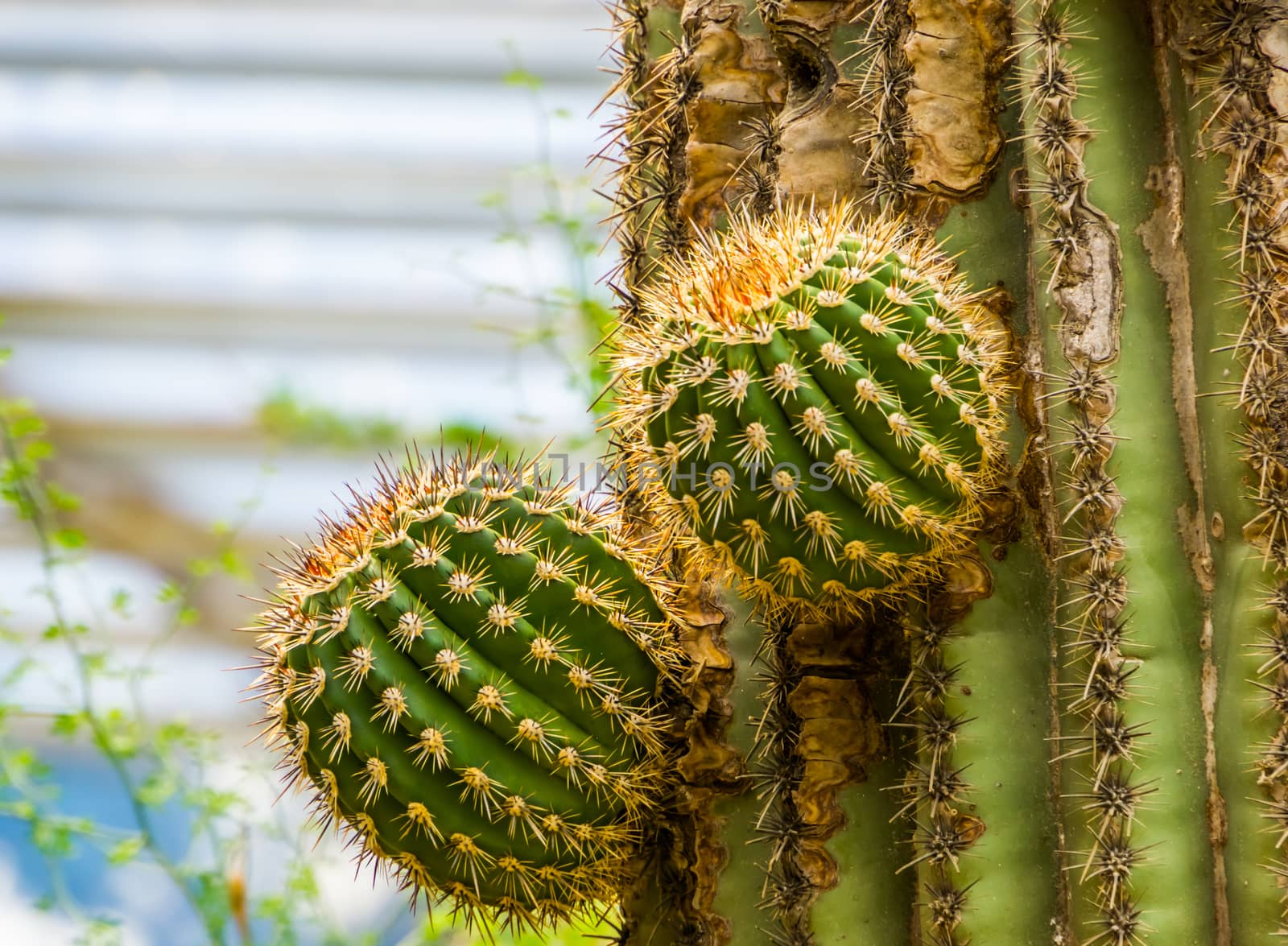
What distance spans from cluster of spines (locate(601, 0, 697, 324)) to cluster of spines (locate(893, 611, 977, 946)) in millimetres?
499

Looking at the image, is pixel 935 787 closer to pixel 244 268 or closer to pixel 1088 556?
pixel 1088 556

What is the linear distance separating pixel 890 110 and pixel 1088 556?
0.51 meters

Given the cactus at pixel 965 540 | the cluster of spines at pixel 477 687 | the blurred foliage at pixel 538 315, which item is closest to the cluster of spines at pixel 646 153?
the cactus at pixel 965 540

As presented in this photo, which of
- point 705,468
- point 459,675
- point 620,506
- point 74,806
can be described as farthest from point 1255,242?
point 74,806

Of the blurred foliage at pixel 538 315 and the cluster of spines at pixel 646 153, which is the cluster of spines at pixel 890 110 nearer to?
the cluster of spines at pixel 646 153

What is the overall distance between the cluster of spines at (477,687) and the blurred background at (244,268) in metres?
1.49

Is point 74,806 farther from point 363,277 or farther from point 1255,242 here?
point 1255,242

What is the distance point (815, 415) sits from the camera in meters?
1.02

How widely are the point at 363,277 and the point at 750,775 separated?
7.26ft

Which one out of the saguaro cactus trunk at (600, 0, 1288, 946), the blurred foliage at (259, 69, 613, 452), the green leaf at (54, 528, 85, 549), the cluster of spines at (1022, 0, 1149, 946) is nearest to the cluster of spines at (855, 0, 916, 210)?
the saguaro cactus trunk at (600, 0, 1288, 946)

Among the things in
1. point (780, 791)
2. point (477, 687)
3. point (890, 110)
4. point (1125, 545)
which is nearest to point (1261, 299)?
point (1125, 545)

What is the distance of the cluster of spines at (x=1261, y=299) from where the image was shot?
3.49ft

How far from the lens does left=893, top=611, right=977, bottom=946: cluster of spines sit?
113cm

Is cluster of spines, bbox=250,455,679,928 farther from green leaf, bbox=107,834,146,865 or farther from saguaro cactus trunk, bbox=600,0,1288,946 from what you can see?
green leaf, bbox=107,834,146,865
